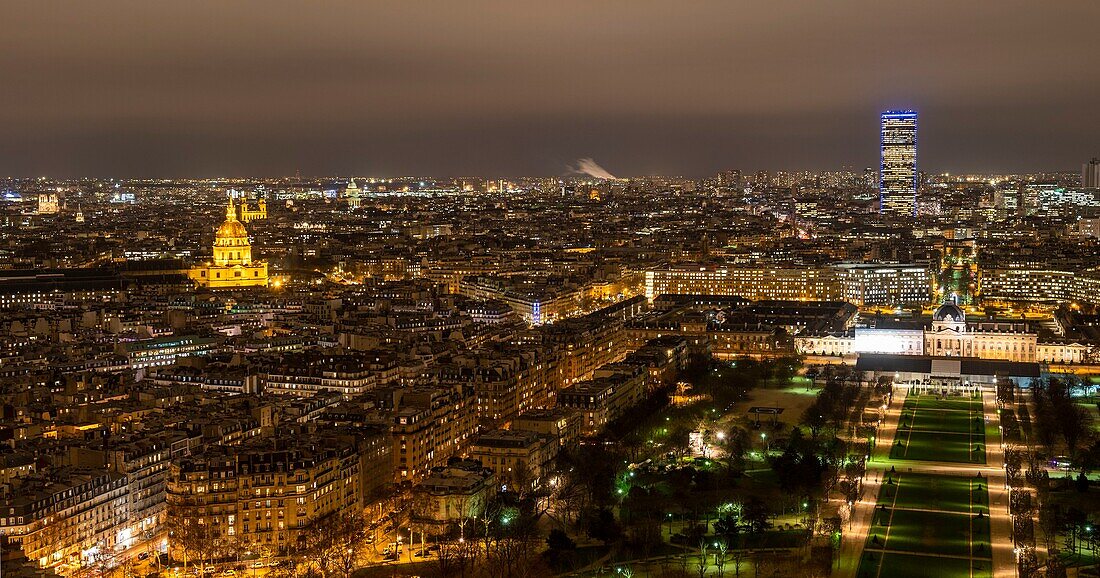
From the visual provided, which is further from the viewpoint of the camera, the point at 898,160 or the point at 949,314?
the point at 898,160

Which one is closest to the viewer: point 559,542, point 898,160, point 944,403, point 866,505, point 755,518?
point 559,542

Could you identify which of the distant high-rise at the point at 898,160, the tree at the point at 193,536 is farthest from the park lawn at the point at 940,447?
the distant high-rise at the point at 898,160

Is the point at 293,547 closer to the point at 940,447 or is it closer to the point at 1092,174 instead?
the point at 940,447

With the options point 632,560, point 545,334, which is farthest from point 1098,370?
point 632,560

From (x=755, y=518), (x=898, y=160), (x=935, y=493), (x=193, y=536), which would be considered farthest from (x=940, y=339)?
(x=898, y=160)

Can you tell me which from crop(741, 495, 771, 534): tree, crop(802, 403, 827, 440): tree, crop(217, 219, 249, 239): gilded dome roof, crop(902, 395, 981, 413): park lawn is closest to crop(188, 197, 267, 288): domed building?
crop(217, 219, 249, 239): gilded dome roof

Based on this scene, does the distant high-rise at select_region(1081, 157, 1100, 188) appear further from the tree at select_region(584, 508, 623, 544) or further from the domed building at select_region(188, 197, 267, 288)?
the tree at select_region(584, 508, 623, 544)

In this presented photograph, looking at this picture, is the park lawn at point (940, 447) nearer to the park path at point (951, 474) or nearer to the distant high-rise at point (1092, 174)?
the park path at point (951, 474)

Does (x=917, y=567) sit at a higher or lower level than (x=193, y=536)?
lower
